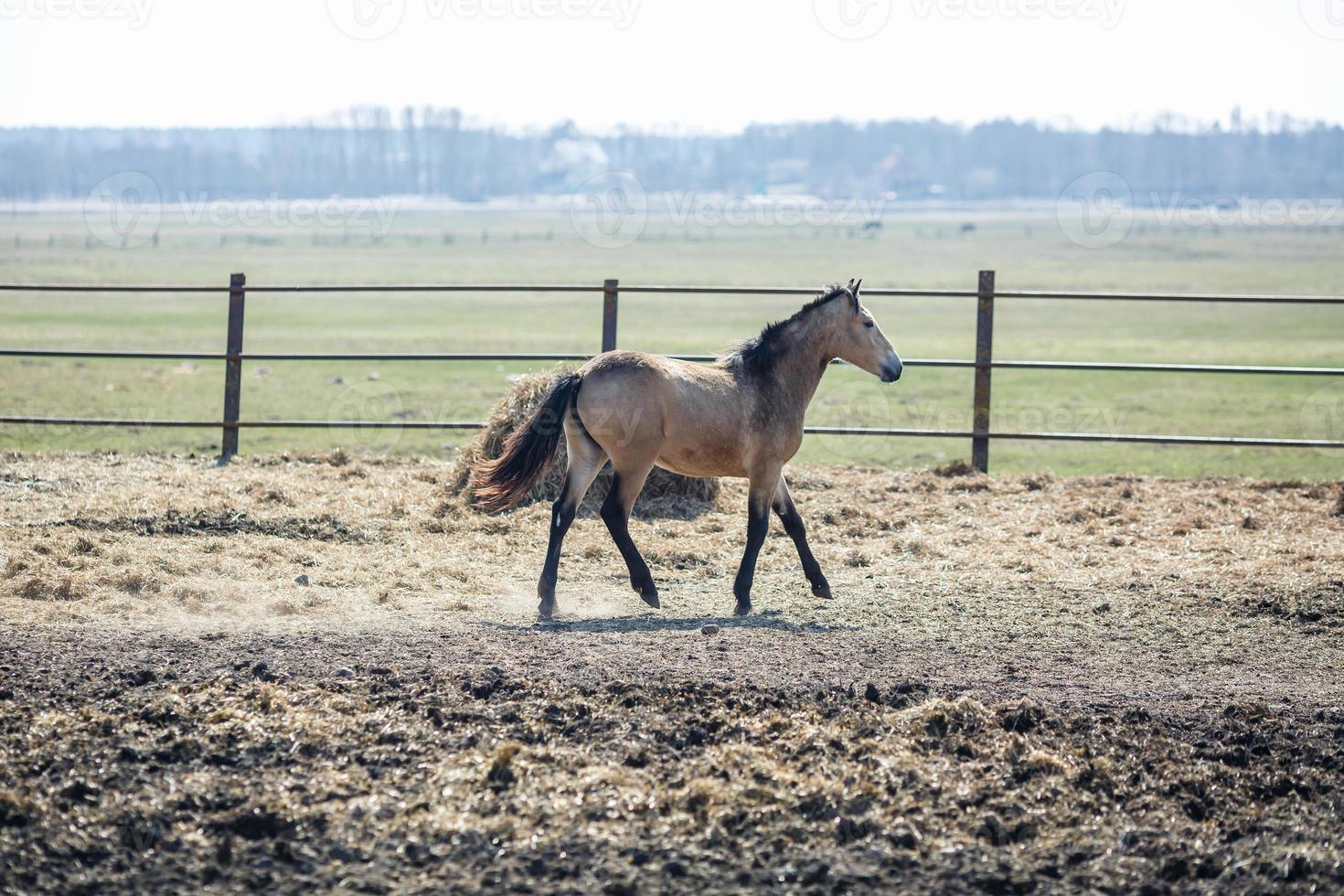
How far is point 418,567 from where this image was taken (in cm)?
804

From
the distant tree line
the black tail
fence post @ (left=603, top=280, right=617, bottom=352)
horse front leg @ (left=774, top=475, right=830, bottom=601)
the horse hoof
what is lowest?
the horse hoof

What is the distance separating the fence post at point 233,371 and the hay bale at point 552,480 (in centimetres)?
281

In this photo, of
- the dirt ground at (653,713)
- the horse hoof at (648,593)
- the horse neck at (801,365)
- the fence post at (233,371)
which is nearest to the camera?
the dirt ground at (653,713)

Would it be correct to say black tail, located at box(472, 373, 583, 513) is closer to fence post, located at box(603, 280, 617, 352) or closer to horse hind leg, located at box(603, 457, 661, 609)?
horse hind leg, located at box(603, 457, 661, 609)

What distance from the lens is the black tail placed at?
7.25 meters

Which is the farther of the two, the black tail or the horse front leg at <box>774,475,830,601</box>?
the horse front leg at <box>774,475,830,601</box>

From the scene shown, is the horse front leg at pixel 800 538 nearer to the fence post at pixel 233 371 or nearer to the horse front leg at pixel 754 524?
the horse front leg at pixel 754 524

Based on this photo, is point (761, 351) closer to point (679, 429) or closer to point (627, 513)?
point (679, 429)

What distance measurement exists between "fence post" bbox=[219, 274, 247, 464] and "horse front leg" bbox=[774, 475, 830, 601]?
5.91 metres

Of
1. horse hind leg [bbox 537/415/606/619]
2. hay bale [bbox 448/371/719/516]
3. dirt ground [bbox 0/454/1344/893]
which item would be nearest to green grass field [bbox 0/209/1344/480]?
hay bale [bbox 448/371/719/516]

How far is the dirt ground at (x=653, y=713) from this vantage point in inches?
159

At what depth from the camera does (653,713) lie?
505 centimetres

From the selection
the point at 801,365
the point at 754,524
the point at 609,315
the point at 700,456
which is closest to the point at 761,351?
the point at 801,365

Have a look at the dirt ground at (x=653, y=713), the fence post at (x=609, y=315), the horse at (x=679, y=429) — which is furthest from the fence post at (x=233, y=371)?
the horse at (x=679, y=429)
